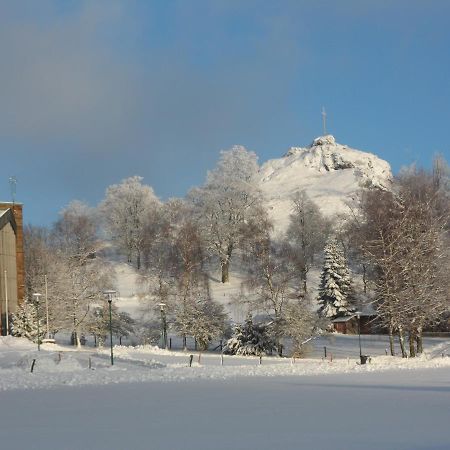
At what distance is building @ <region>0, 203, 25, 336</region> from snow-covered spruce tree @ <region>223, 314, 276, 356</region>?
16842 mm

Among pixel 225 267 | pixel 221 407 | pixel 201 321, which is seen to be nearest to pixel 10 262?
pixel 201 321

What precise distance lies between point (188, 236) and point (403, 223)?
1974cm

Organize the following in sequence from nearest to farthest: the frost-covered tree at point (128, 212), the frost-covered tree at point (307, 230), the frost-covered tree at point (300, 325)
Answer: the frost-covered tree at point (300, 325)
the frost-covered tree at point (307, 230)
the frost-covered tree at point (128, 212)

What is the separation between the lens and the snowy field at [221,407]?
38.8 ft

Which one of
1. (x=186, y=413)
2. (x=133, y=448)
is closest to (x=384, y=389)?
(x=186, y=413)

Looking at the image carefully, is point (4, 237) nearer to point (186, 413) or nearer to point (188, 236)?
point (188, 236)

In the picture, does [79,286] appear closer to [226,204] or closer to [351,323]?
[351,323]

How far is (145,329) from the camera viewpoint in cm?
5438

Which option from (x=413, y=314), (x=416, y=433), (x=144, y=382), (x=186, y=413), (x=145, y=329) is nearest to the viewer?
(x=416, y=433)

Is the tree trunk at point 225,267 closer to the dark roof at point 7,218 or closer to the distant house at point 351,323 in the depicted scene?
the distant house at point 351,323

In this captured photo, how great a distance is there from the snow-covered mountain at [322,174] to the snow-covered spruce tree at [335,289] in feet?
158

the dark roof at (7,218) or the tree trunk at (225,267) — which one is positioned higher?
the dark roof at (7,218)

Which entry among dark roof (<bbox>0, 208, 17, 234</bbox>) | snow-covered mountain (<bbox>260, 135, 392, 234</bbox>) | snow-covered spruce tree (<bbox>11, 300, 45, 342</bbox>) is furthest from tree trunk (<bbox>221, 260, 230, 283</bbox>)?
snow-covered mountain (<bbox>260, 135, 392, 234</bbox>)

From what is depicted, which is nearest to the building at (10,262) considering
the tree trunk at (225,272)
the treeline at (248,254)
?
the treeline at (248,254)
